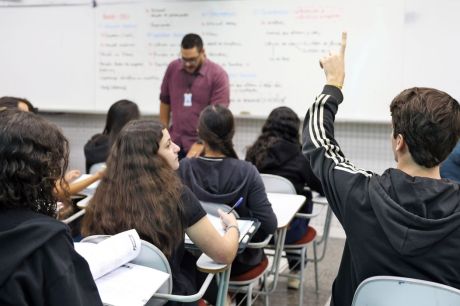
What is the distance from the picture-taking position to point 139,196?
1.75 meters

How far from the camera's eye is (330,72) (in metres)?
1.61

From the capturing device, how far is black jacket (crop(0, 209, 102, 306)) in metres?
1.00

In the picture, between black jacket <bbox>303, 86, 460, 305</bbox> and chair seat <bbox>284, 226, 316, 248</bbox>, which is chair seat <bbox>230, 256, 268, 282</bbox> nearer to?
chair seat <bbox>284, 226, 316, 248</bbox>

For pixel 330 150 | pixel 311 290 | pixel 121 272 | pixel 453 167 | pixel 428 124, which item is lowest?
pixel 311 290

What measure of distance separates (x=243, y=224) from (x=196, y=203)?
0.42m

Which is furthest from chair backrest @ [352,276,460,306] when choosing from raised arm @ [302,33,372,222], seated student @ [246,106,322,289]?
seated student @ [246,106,322,289]

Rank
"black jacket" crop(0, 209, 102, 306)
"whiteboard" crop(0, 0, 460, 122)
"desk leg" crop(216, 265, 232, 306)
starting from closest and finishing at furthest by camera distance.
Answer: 1. "black jacket" crop(0, 209, 102, 306)
2. "desk leg" crop(216, 265, 232, 306)
3. "whiteboard" crop(0, 0, 460, 122)

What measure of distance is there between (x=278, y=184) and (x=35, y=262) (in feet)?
6.33

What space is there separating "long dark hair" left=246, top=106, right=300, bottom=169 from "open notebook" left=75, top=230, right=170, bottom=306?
4.97 ft

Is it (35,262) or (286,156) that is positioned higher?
(35,262)

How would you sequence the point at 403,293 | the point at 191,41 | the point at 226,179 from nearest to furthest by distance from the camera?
the point at 403,293 < the point at 226,179 < the point at 191,41

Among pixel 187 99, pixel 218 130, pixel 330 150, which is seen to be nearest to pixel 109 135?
pixel 187 99

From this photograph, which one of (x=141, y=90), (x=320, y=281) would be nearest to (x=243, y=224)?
(x=320, y=281)

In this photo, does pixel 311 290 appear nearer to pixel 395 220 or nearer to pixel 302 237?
pixel 302 237
